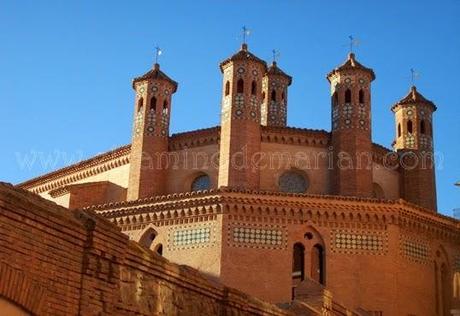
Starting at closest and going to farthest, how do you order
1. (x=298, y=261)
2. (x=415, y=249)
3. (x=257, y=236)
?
(x=257, y=236) → (x=298, y=261) → (x=415, y=249)

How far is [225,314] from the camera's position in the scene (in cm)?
897

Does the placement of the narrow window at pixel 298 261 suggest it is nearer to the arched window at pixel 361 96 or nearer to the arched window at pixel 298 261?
the arched window at pixel 298 261

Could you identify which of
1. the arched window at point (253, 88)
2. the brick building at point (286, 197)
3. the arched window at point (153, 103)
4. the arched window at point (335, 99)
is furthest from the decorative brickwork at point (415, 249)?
the arched window at point (153, 103)

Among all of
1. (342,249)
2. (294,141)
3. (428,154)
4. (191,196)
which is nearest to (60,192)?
(191,196)

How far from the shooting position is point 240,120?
23.6 metres

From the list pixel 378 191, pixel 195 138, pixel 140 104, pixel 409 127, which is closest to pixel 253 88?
pixel 195 138

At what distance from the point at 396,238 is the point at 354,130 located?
407cm

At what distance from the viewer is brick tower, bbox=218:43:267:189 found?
23.0 m

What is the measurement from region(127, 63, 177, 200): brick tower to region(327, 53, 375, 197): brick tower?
5.78m

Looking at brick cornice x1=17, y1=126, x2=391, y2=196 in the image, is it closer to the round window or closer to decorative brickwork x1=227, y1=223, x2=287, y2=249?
the round window

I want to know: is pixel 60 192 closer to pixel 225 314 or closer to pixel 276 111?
pixel 276 111

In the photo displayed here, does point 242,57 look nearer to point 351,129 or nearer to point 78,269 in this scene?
point 351,129

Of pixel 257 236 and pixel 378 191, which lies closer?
pixel 257 236

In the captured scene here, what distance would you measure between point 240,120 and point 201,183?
287cm
